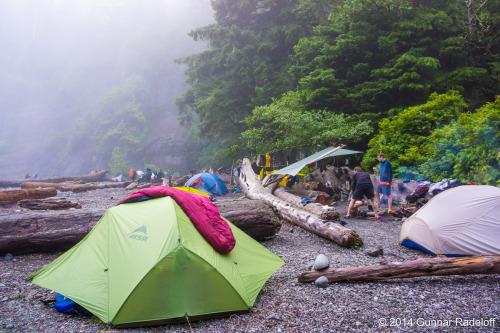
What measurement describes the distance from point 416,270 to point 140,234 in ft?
11.8

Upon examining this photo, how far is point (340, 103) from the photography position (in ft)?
52.0

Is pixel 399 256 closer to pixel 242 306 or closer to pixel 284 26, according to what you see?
pixel 242 306

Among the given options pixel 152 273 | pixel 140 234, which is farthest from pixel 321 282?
pixel 140 234

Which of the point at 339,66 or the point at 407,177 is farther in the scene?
the point at 339,66

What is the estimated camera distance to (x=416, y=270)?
3910 mm

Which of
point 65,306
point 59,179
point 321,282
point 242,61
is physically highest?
point 242,61

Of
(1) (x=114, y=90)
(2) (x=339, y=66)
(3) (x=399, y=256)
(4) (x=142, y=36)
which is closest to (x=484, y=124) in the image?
(3) (x=399, y=256)

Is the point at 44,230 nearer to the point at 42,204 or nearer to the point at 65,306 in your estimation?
the point at 65,306

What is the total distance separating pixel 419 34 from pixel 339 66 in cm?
412

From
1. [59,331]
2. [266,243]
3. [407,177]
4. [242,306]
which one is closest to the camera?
[59,331]

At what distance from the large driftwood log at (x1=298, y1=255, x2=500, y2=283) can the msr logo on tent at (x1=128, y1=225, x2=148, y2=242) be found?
218 centimetres

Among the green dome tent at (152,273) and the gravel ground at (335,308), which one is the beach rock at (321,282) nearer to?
the gravel ground at (335,308)

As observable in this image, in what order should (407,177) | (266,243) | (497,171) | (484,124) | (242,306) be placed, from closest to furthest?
(242,306)
(266,243)
(497,171)
(484,124)
(407,177)

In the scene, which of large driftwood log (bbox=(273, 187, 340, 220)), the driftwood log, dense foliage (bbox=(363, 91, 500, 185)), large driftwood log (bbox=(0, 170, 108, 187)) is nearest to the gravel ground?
large driftwood log (bbox=(273, 187, 340, 220))
